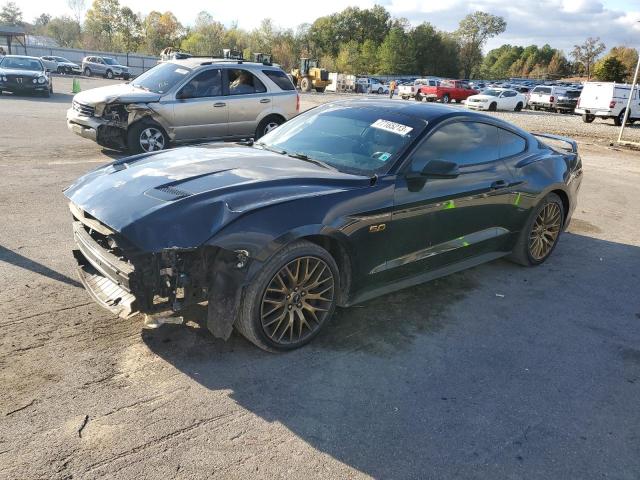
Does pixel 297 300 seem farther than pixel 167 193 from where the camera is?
Yes

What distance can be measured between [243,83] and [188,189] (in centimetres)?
772

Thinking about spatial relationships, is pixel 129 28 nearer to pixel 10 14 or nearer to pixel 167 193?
pixel 10 14

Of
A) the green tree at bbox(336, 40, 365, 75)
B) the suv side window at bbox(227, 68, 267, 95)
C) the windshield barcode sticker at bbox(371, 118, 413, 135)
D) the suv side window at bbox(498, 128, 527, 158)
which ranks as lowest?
the suv side window at bbox(498, 128, 527, 158)

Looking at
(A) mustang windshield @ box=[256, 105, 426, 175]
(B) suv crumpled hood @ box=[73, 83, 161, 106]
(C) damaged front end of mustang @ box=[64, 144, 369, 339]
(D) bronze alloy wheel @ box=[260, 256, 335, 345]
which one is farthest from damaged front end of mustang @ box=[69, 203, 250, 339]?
(B) suv crumpled hood @ box=[73, 83, 161, 106]

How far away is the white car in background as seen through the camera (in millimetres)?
33906

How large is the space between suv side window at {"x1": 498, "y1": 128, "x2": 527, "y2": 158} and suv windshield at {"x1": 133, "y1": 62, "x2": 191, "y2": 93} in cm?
674

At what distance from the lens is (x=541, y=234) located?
18.7 ft

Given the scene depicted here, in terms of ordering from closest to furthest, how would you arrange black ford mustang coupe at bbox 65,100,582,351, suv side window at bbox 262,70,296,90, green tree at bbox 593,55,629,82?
black ford mustang coupe at bbox 65,100,582,351 → suv side window at bbox 262,70,296,90 → green tree at bbox 593,55,629,82

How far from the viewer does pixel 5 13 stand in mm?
111812

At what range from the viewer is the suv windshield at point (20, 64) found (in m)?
21.6

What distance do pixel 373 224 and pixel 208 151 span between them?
1.60 meters

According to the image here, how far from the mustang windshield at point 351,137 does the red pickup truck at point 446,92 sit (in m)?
37.4

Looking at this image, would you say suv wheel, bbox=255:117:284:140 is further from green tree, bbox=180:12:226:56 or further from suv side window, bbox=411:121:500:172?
green tree, bbox=180:12:226:56

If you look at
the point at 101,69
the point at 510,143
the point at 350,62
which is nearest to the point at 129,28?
the point at 350,62
